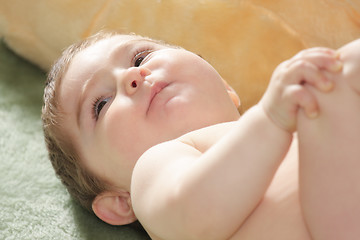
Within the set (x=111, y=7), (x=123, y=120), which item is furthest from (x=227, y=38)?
(x=123, y=120)

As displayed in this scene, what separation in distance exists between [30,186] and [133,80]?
454 mm

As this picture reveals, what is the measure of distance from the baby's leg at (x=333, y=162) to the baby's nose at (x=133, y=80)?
17.3 inches

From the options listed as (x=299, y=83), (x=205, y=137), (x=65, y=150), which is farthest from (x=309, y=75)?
(x=65, y=150)

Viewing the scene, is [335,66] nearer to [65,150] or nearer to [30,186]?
[65,150]

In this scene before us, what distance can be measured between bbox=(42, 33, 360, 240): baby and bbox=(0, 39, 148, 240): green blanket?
0.05 metres

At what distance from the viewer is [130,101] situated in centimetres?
116

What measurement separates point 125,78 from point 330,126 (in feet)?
1.65

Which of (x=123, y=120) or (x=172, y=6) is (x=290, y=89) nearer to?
(x=123, y=120)

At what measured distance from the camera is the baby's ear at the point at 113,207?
1269 millimetres

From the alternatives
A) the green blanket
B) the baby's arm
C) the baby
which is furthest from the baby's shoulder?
the green blanket

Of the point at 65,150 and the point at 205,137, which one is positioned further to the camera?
the point at 65,150

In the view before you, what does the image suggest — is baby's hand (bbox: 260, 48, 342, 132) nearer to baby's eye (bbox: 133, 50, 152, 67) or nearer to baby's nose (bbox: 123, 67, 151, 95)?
baby's nose (bbox: 123, 67, 151, 95)

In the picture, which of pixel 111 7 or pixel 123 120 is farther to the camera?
pixel 111 7

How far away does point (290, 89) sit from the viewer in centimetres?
78
